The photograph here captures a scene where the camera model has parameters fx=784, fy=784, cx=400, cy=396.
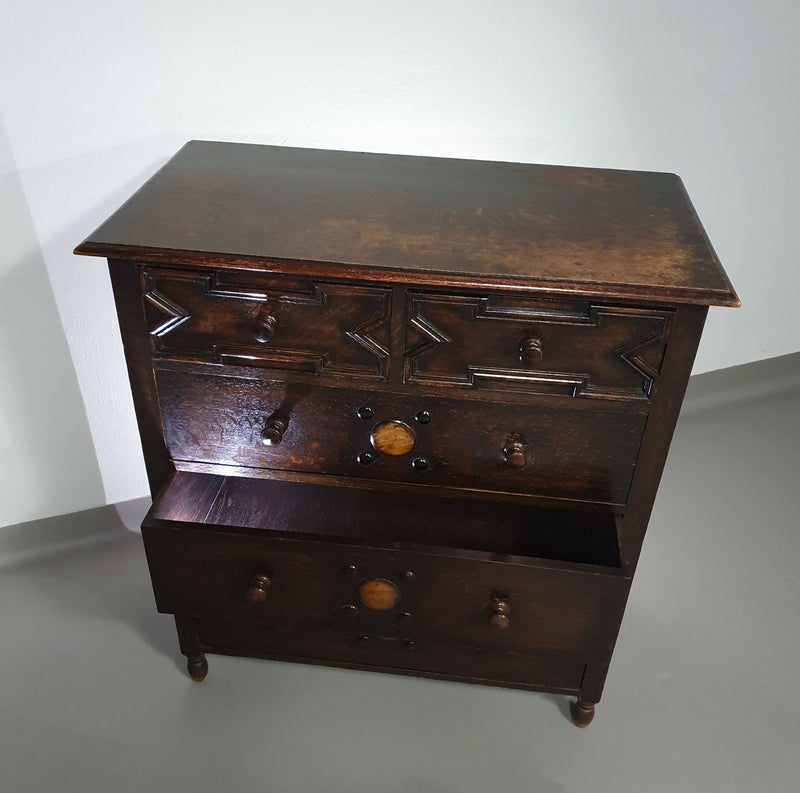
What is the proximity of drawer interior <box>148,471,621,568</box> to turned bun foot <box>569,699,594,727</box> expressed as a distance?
0.29 m

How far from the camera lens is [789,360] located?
2516mm

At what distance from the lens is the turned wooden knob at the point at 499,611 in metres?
1.30

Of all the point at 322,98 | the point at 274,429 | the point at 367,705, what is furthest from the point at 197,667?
the point at 322,98

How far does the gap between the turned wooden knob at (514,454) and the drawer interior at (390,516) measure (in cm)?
22

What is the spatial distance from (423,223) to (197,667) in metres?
1.00

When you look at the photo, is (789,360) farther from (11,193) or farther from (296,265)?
(11,193)

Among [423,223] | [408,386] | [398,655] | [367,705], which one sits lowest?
[367,705]

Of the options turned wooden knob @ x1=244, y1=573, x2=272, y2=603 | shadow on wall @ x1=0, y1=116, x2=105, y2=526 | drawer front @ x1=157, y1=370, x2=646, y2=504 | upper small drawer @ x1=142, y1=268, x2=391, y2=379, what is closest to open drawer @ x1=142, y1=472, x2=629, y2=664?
turned wooden knob @ x1=244, y1=573, x2=272, y2=603

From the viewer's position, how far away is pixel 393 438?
1.33m

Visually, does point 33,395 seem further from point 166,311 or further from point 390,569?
point 390,569

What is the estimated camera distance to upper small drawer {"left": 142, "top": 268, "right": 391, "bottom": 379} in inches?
46.3

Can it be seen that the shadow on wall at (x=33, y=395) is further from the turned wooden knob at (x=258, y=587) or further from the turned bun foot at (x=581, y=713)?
the turned bun foot at (x=581, y=713)

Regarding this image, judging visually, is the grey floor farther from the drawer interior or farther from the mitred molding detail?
the mitred molding detail

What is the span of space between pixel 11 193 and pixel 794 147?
1851mm
